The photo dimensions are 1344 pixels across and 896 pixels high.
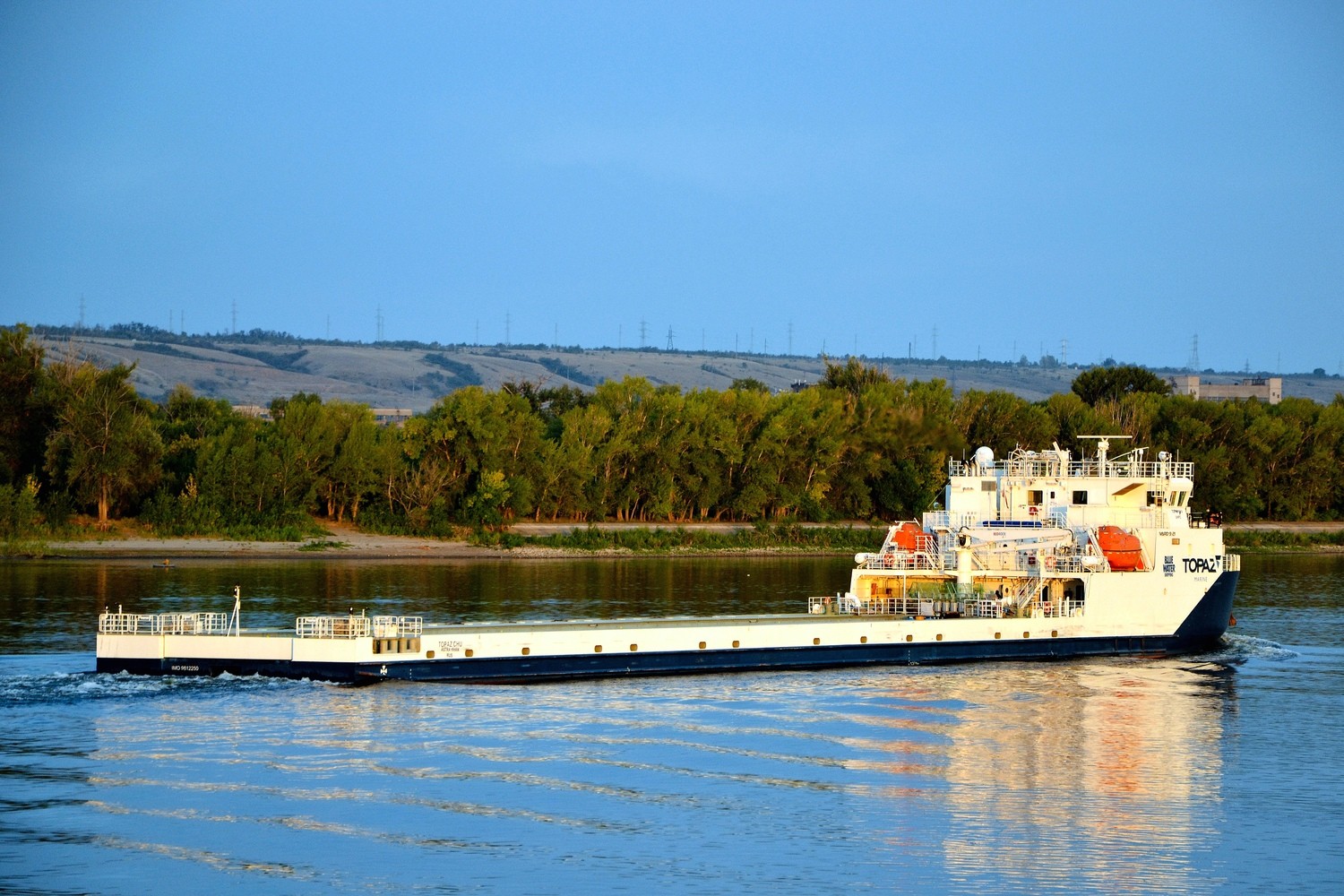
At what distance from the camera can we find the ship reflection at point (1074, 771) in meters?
27.7

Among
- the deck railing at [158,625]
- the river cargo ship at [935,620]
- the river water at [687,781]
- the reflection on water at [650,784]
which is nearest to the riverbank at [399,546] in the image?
the river water at [687,781]

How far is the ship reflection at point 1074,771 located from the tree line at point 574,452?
143 feet

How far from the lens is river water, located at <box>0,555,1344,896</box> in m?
27.0

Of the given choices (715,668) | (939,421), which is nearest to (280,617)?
(715,668)

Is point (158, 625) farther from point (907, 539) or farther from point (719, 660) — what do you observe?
point (907, 539)

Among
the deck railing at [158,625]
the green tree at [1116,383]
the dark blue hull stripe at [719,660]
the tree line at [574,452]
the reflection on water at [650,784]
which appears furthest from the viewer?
the green tree at [1116,383]

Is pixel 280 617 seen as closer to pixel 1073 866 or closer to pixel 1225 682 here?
pixel 1225 682

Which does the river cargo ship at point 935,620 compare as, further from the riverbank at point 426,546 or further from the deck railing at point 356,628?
the riverbank at point 426,546

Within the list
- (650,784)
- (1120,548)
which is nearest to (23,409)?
(1120,548)

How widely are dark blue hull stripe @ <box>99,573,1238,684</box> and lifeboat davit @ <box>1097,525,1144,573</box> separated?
2244 millimetres

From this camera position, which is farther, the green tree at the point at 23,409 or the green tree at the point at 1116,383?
the green tree at the point at 1116,383

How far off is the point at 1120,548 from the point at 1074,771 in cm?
1705

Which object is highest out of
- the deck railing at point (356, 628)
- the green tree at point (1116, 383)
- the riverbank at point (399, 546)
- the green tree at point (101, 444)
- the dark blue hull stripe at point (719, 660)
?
the green tree at point (1116, 383)

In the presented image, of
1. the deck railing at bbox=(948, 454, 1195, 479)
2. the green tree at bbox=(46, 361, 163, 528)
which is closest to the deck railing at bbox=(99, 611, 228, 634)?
the deck railing at bbox=(948, 454, 1195, 479)
